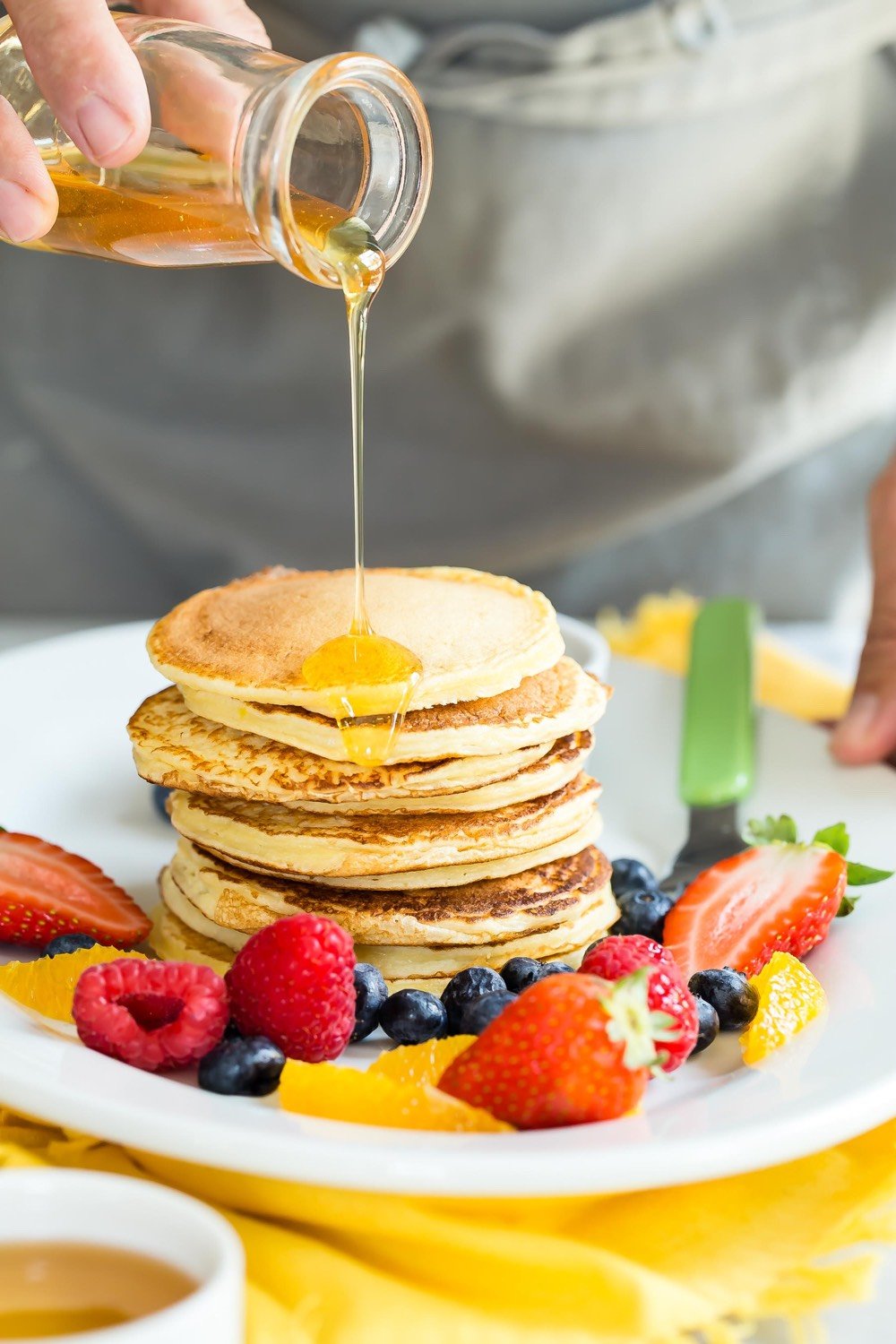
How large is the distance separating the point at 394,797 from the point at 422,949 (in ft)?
0.59

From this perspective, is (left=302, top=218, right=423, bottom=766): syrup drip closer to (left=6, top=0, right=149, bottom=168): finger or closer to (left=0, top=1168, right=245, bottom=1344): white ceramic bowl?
(left=6, top=0, right=149, bottom=168): finger

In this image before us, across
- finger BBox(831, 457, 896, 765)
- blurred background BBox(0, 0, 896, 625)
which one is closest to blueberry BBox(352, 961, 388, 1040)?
finger BBox(831, 457, 896, 765)

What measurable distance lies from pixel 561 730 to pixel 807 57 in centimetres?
176

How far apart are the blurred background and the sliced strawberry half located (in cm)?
152

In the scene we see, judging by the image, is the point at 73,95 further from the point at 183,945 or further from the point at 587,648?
the point at 587,648

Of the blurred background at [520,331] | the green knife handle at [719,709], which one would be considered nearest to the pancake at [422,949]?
the green knife handle at [719,709]

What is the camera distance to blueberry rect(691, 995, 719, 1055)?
1.46 m

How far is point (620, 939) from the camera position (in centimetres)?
146

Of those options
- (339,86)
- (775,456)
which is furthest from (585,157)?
(339,86)

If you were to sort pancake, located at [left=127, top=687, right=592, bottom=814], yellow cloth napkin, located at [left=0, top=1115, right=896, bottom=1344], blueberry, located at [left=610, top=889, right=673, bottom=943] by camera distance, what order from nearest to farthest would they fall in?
yellow cloth napkin, located at [left=0, top=1115, right=896, bottom=1344] < pancake, located at [left=127, top=687, right=592, bottom=814] < blueberry, located at [left=610, top=889, right=673, bottom=943]

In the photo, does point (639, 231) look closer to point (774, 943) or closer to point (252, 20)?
point (252, 20)

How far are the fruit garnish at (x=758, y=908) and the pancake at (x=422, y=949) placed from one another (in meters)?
0.10

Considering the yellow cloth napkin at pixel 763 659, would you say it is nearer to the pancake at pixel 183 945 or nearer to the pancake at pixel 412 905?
the pancake at pixel 412 905

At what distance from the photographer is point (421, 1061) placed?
138 centimetres
